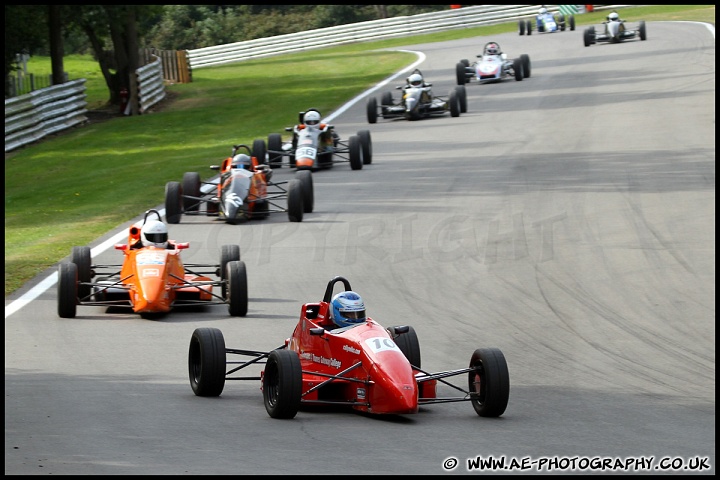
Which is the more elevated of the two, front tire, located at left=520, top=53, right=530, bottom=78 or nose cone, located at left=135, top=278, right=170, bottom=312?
front tire, located at left=520, top=53, right=530, bottom=78

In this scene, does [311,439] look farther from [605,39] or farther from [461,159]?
[605,39]

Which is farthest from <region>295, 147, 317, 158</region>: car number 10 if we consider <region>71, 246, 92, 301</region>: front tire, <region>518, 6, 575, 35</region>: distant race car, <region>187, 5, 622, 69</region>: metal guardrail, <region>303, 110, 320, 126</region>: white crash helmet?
<region>187, 5, 622, 69</region>: metal guardrail

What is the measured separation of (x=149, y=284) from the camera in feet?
49.4

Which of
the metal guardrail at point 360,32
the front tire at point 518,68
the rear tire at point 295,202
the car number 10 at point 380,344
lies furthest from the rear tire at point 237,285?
the metal guardrail at point 360,32

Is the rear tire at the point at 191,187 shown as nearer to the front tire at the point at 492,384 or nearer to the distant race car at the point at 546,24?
the front tire at the point at 492,384

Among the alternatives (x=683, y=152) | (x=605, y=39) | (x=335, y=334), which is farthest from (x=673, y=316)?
(x=605, y=39)

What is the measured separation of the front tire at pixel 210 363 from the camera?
1097 cm

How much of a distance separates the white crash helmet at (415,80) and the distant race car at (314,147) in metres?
6.41

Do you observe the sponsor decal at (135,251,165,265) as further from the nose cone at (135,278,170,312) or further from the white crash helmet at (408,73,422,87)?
the white crash helmet at (408,73,422,87)

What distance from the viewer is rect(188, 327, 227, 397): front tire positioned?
10969 millimetres

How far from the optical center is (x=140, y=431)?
970 centimetres

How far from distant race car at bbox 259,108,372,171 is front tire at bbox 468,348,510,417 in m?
16.8

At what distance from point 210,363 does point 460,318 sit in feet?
15.8

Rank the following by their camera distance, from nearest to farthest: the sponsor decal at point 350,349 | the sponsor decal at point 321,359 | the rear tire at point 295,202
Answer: the sponsor decal at point 350,349
the sponsor decal at point 321,359
the rear tire at point 295,202
